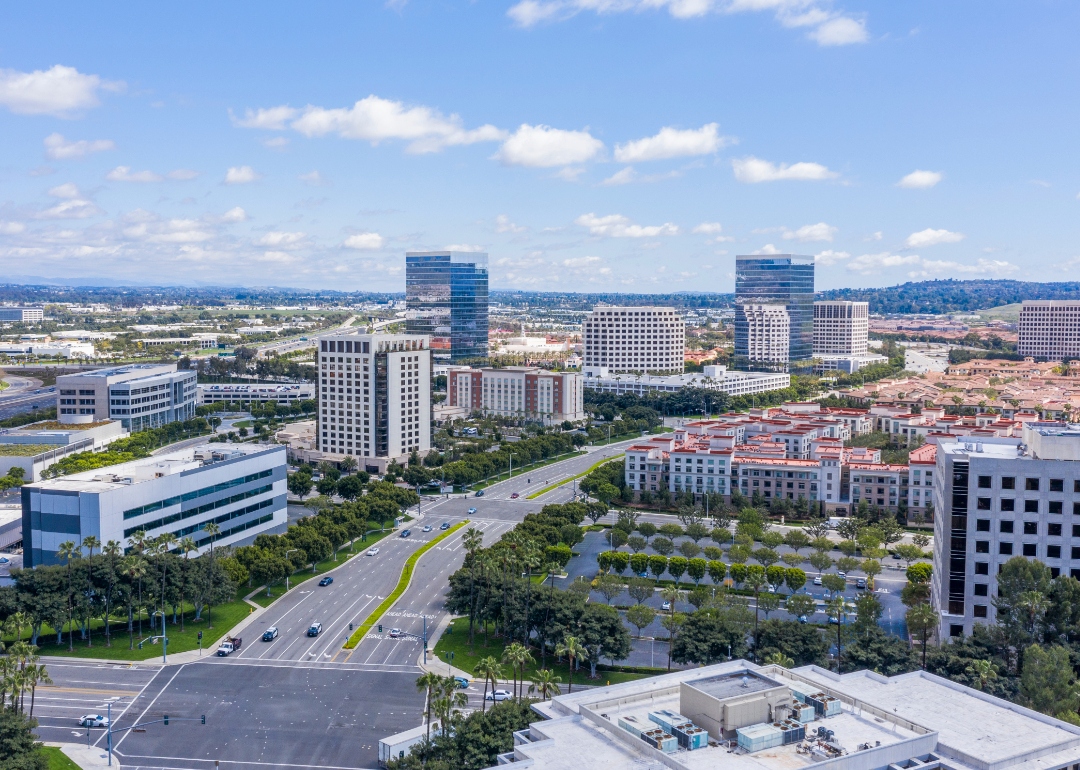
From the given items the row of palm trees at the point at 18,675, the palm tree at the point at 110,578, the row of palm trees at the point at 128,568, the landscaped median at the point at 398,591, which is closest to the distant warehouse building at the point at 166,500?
the row of palm trees at the point at 128,568

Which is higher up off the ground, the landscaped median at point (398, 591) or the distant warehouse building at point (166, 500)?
the distant warehouse building at point (166, 500)

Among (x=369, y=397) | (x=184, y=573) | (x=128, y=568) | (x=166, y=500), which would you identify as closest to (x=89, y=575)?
(x=128, y=568)

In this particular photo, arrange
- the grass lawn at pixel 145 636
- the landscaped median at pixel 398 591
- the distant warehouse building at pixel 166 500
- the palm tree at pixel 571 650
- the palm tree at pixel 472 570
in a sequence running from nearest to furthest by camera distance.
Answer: the palm tree at pixel 571 650, the grass lawn at pixel 145 636, the palm tree at pixel 472 570, the landscaped median at pixel 398 591, the distant warehouse building at pixel 166 500

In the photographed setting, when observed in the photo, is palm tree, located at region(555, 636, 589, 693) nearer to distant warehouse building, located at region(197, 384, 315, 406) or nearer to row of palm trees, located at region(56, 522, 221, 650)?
row of palm trees, located at region(56, 522, 221, 650)

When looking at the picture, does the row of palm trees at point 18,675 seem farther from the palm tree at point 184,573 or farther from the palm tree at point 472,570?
the palm tree at point 472,570

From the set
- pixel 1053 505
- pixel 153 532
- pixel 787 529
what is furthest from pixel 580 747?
pixel 787 529
